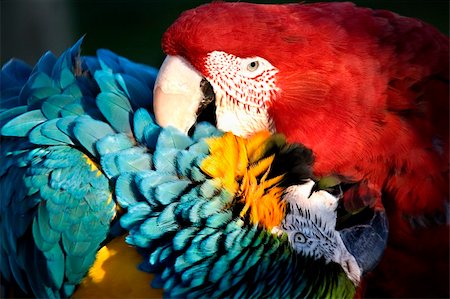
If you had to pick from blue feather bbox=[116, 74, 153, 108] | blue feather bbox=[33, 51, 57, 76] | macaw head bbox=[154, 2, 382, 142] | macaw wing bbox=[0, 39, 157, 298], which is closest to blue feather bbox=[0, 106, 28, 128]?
macaw wing bbox=[0, 39, 157, 298]

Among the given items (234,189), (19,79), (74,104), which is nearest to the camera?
(234,189)

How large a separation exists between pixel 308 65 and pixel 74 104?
0.50 metres

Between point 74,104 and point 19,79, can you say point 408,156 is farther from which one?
point 19,79

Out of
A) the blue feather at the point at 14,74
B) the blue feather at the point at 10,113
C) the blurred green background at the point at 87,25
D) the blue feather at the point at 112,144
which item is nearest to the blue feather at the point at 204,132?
the blue feather at the point at 112,144

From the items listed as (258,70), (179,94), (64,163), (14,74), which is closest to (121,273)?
(64,163)

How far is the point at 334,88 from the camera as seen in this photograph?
49.1 inches

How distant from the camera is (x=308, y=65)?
4.05ft

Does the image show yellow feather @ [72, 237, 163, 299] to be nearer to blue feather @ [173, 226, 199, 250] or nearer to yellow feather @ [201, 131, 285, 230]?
blue feather @ [173, 226, 199, 250]

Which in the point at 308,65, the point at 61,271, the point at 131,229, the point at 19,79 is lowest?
the point at 61,271

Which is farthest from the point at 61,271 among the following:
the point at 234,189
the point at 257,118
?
the point at 257,118

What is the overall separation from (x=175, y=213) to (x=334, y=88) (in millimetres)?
390

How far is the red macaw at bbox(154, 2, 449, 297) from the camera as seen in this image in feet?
4.03

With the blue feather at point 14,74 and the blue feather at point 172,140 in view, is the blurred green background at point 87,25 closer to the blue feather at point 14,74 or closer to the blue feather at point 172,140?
the blue feather at point 14,74

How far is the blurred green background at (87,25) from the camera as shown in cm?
257
